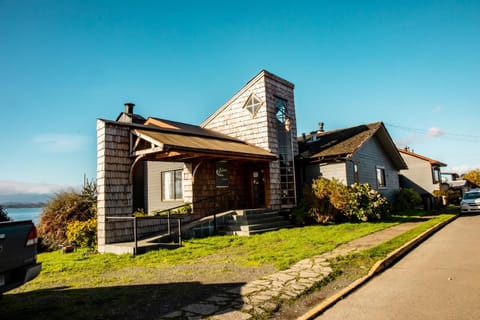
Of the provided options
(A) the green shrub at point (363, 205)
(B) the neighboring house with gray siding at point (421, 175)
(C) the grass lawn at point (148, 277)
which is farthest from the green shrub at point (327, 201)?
(B) the neighboring house with gray siding at point (421, 175)

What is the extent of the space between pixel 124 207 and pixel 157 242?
1.76m

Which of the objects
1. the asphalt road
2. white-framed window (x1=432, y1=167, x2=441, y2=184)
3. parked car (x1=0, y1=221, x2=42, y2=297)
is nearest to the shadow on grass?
parked car (x1=0, y1=221, x2=42, y2=297)

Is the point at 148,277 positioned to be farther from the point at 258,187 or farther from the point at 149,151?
the point at 258,187

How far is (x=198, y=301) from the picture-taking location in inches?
193

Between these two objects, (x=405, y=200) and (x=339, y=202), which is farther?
(x=405, y=200)

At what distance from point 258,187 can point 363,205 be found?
5440 millimetres

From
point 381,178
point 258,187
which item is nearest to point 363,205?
point 258,187

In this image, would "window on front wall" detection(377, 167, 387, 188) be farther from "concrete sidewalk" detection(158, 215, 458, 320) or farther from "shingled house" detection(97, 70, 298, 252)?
"concrete sidewalk" detection(158, 215, 458, 320)

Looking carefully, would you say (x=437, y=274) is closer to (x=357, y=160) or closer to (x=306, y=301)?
(x=306, y=301)

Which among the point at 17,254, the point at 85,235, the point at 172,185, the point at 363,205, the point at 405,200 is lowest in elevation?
the point at 85,235

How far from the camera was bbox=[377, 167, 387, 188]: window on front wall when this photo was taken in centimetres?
2218

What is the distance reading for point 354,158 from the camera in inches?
735

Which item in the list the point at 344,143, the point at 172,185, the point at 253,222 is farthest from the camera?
the point at 344,143

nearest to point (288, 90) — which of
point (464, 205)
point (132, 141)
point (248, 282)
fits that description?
point (132, 141)
